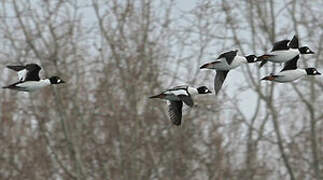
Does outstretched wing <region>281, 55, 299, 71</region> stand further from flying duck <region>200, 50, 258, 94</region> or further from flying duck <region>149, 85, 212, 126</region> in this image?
flying duck <region>149, 85, 212, 126</region>

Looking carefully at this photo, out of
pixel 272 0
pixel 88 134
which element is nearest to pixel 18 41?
pixel 88 134

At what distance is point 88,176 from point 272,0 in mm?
7013

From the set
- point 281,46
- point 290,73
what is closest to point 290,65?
point 290,73

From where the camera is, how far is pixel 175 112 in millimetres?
10609

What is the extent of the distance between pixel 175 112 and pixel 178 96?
892 millimetres

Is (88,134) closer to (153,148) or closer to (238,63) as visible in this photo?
(153,148)

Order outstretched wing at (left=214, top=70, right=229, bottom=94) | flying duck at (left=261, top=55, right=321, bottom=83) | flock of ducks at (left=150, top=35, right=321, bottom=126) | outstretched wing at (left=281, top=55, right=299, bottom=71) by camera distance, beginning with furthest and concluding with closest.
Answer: outstretched wing at (left=214, top=70, right=229, bottom=94) → outstretched wing at (left=281, top=55, right=299, bottom=71) → flying duck at (left=261, top=55, right=321, bottom=83) → flock of ducks at (left=150, top=35, right=321, bottom=126)

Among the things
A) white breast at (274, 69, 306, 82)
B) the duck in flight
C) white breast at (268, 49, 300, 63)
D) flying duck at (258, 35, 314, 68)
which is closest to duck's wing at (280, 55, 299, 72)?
white breast at (274, 69, 306, 82)

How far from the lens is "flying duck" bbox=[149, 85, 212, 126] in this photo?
959cm

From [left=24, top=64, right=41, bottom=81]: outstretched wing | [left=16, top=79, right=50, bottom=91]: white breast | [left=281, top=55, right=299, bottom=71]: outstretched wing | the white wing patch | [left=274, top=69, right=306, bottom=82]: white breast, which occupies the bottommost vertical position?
the white wing patch

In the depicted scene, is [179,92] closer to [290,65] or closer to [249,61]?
[249,61]

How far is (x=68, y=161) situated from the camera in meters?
22.4

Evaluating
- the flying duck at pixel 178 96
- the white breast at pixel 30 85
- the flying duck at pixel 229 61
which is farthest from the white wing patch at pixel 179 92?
the white breast at pixel 30 85

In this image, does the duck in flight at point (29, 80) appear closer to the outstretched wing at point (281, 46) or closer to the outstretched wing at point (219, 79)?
the outstretched wing at point (219, 79)
